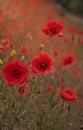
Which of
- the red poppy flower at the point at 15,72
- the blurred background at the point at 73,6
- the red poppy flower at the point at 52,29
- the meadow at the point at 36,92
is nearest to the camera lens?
the red poppy flower at the point at 15,72

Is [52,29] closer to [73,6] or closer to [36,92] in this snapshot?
[36,92]

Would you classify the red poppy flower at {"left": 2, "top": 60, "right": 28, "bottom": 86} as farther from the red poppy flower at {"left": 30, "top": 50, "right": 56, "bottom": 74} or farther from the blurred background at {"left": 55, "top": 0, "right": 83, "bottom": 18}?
the blurred background at {"left": 55, "top": 0, "right": 83, "bottom": 18}

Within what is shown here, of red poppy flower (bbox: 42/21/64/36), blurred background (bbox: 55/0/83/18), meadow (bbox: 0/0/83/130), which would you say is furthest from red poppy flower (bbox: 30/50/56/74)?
blurred background (bbox: 55/0/83/18)

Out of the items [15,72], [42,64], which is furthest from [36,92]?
[15,72]

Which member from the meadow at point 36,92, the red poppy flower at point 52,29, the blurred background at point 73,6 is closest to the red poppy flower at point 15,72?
the meadow at point 36,92

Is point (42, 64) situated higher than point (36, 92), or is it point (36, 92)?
point (42, 64)

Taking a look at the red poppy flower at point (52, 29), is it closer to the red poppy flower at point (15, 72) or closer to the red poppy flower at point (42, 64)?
the red poppy flower at point (42, 64)

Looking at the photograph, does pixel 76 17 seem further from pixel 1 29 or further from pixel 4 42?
pixel 4 42
